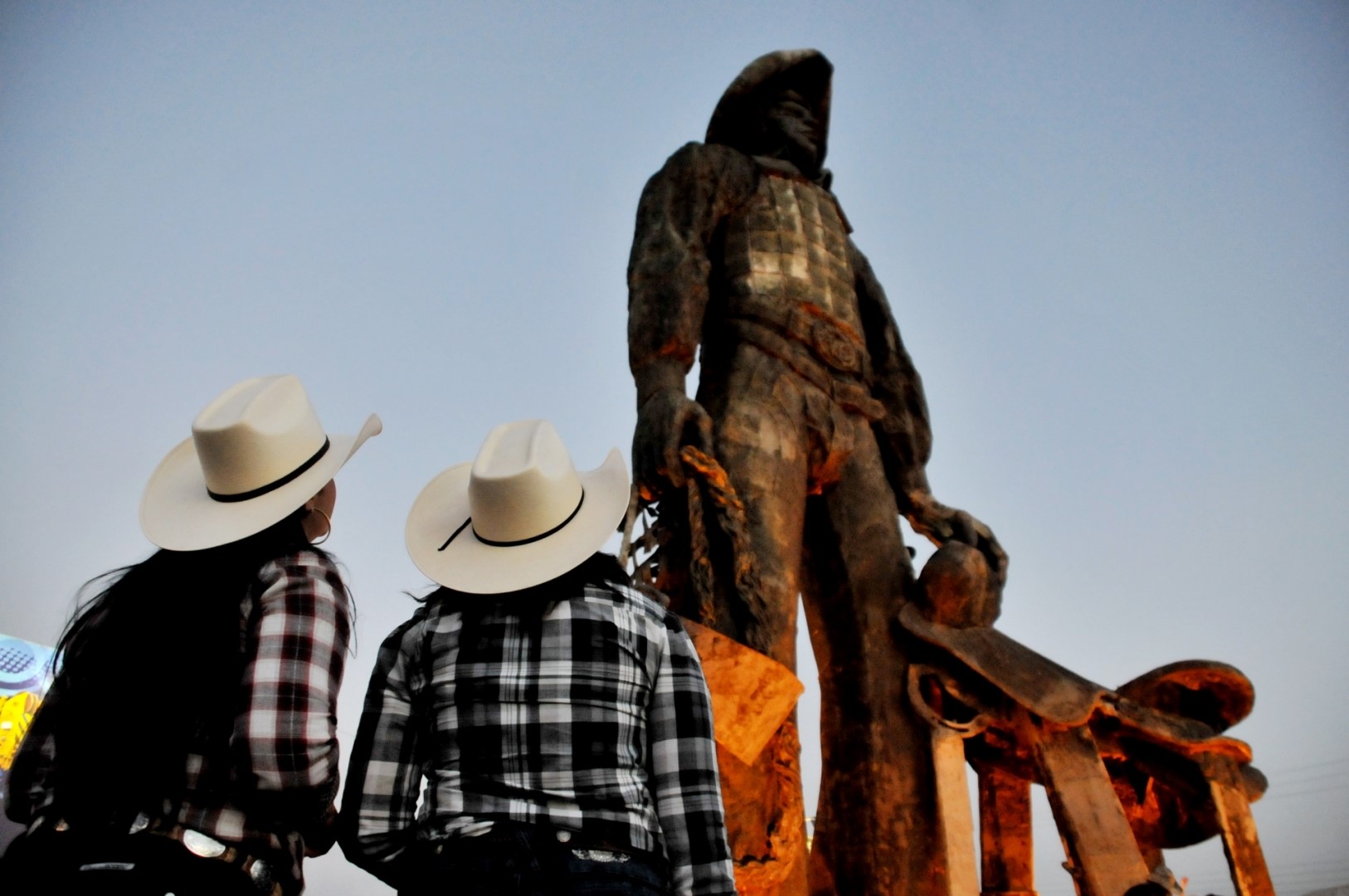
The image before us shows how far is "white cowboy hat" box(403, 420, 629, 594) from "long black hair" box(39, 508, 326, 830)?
30 centimetres

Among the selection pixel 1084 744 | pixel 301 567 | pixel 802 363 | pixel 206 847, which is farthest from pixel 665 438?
pixel 206 847

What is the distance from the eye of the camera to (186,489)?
187 cm

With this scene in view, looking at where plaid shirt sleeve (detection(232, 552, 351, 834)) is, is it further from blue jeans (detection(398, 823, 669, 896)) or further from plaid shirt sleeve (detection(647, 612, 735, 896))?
plaid shirt sleeve (detection(647, 612, 735, 896))

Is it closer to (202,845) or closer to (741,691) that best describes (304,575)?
(202,845)

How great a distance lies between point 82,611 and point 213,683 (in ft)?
1.11

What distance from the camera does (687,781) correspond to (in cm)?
154

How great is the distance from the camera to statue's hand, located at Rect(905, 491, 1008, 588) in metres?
4.48

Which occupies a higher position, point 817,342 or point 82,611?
point 817,342

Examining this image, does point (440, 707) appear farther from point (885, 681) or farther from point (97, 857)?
point (885, 681)

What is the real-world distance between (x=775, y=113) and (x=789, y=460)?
7.24 feet

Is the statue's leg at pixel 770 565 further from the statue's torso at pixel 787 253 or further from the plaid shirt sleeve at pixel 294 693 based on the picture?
the plaid shirt sleeve at pixel 294 693

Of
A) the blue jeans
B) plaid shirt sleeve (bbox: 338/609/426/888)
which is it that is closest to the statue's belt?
plaid shirt sleeve (bbox: 338/609/426/888)

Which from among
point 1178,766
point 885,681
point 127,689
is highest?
point 127,689

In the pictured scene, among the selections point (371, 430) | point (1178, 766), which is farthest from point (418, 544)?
point (1178, 766)
